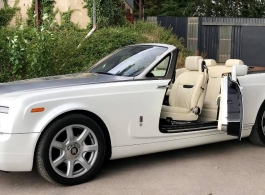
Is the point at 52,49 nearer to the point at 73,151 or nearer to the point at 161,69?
the point at 161,69

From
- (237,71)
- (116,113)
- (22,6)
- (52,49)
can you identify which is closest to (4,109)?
(116,113)

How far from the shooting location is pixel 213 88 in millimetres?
6336

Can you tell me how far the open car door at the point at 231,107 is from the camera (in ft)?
16.3

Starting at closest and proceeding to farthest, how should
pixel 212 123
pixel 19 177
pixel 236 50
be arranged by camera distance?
pixel 19 177 → pixel 212 123 → pixel 236 50

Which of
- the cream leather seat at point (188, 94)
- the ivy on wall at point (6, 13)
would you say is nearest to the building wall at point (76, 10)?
the ivy on wall at point (6, 13)

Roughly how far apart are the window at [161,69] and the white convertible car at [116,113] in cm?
1

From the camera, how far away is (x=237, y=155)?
580 centimetres

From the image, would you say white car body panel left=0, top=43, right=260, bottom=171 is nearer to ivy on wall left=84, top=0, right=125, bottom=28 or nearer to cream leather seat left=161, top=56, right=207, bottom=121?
cream leather seat left=161, top=56, right=207, bottom=121

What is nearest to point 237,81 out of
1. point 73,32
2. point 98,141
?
point 98,141

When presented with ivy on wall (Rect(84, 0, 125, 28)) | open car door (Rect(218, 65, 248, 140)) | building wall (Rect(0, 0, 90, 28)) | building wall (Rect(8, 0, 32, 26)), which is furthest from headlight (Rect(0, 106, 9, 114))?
building wall (Rect(8, 0, 32, 26))

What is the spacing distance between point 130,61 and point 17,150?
2.03 metres

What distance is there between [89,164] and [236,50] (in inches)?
615

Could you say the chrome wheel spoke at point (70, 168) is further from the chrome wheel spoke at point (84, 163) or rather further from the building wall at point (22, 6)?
the building wall at point (22, 6)

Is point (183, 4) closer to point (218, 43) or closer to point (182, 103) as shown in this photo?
point (218, 43)
